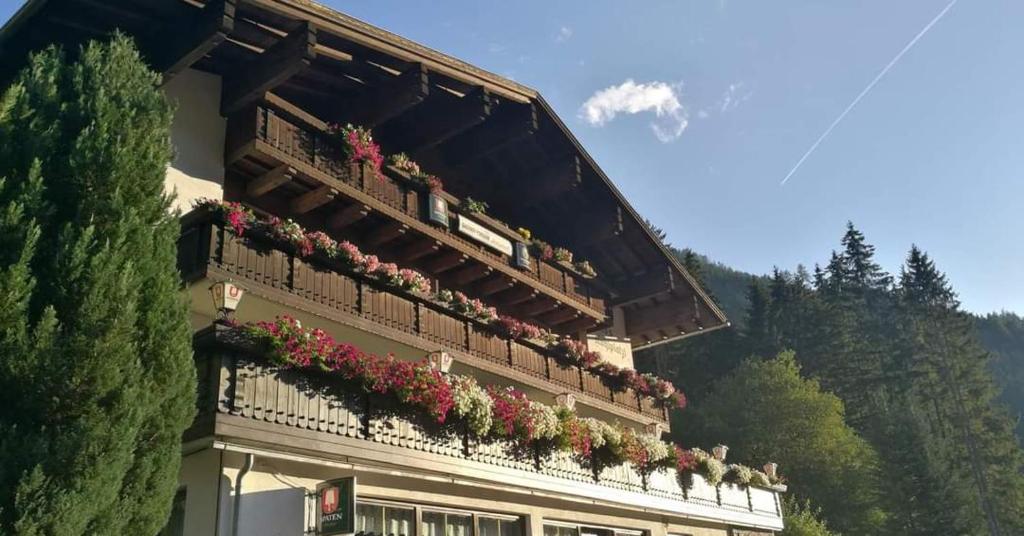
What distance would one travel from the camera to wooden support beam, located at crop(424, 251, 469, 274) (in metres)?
17.0

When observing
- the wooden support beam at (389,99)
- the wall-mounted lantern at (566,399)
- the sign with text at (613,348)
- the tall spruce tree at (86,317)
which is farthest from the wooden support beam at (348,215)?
the sign with text at (613,348)

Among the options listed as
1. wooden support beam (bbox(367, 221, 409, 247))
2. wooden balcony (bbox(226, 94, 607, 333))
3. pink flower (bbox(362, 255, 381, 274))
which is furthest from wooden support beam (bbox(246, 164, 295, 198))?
wooden support beam (bbox(367, 221, 409, 247))

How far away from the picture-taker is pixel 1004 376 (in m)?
118

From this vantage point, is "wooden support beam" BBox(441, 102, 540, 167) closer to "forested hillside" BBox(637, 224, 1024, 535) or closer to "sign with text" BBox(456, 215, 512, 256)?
"sign with text" BBox(456, 215, 512, 256)

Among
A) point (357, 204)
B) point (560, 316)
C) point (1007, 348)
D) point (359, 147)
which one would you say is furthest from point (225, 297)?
point (1007, 348)

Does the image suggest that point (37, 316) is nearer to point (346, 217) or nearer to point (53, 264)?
point (53, 264)

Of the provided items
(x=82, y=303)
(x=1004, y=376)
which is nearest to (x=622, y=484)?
(x=82, y=303)

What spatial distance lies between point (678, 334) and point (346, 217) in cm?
1320

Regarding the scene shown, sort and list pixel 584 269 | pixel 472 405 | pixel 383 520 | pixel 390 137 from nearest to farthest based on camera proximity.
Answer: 1. pixel 383 520
2. pixel 472 405
3. pixel 390 137
4. pixel 584 269

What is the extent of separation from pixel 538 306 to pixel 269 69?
360 inches

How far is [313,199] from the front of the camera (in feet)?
46.8

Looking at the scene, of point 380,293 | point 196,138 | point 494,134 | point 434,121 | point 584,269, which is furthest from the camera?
point 584,269

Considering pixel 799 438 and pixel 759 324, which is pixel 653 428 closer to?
pixel 799 438

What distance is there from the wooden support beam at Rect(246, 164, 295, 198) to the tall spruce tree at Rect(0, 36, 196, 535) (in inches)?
178
